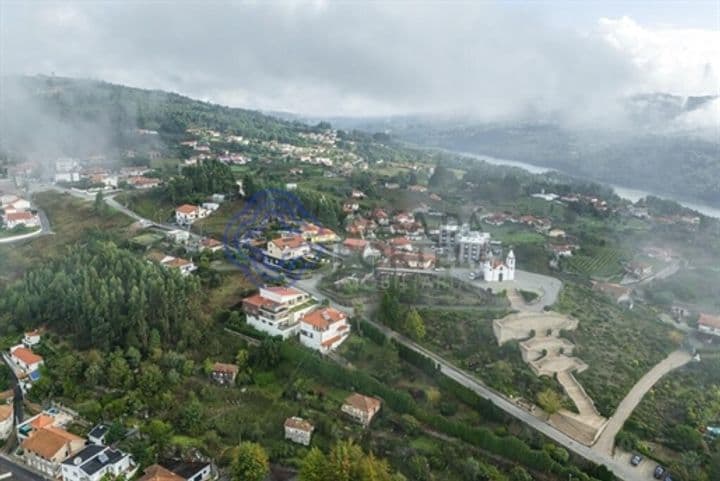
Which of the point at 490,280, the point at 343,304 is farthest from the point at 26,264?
the point at 490,280

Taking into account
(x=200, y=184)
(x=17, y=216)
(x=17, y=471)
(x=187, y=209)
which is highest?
(x=200, y=184)

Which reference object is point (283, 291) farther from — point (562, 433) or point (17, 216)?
point (17, 216)

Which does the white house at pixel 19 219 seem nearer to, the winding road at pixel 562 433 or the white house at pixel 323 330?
the winding road at pixel 562 433

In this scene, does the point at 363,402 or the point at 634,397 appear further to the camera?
the point at 634,397

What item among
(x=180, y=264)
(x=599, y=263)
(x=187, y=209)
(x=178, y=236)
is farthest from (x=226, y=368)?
(x=599, y=263)

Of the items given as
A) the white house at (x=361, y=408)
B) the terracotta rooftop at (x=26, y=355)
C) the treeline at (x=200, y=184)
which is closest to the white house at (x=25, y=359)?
the terracotta rooftop at (x=26, y=355)

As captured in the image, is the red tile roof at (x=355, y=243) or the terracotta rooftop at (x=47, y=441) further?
the red tile roof at (x=355, y=243)
